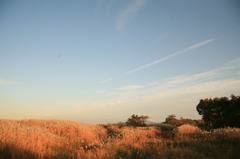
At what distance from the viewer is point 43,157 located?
5.21 m

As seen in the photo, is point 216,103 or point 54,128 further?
point 216,103

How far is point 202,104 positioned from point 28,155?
26.4 metres

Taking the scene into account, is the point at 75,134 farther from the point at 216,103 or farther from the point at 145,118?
the point at 216,103

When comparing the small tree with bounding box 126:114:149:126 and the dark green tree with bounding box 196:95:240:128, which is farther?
the small tree with bounding box 126:114:149:126

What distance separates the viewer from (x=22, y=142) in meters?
5.72

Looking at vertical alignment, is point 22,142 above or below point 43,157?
above

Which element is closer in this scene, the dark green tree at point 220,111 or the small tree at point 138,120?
the dark green tree at point 220,111

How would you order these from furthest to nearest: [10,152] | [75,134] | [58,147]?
[75,134] → [58,147] → [10,152]

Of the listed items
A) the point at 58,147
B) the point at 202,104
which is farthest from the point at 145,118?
the point at 58,147

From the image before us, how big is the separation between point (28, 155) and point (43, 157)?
1.50ft

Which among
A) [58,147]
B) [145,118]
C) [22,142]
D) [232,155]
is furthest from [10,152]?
[145,118]

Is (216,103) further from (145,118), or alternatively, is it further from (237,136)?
(237,136)

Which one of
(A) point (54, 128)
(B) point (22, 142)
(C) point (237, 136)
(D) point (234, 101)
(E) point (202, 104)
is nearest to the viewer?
(B) point (22, 142)

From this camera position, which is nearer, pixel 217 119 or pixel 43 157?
pixel 43 157
